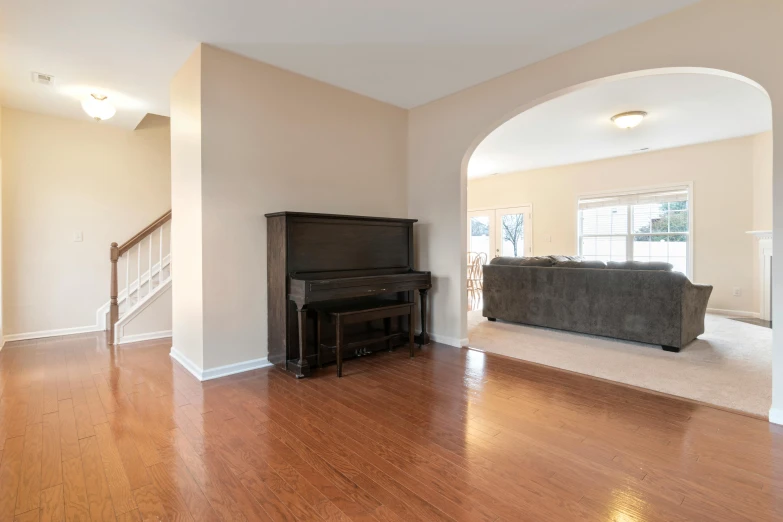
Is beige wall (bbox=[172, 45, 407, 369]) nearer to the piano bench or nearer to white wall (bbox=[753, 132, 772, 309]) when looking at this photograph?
the piano bench

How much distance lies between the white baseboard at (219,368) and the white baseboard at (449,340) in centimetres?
177

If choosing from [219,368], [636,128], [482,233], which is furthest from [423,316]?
[482,233]

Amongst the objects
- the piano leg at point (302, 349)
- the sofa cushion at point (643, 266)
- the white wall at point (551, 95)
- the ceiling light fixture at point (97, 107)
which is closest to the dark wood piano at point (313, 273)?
the piano leg at point (302, 349)

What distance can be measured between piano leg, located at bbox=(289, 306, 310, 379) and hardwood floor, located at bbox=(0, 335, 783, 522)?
0.45ft

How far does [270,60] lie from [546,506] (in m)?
3.58

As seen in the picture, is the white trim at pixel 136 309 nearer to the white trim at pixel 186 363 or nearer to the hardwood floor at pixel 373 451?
the white trim at pixel 186 363

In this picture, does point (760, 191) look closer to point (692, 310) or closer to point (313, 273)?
point (692, 310)

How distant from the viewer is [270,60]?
10.6 ft

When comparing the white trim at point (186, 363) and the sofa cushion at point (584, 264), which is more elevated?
the sofa cushion at point (584, 264)

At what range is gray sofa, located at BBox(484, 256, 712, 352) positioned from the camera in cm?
373

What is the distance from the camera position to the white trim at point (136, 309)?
4.06 metres

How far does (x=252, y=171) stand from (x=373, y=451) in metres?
2.39

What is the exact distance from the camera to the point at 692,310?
3844mm

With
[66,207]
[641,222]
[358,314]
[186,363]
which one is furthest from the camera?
[641,222]
